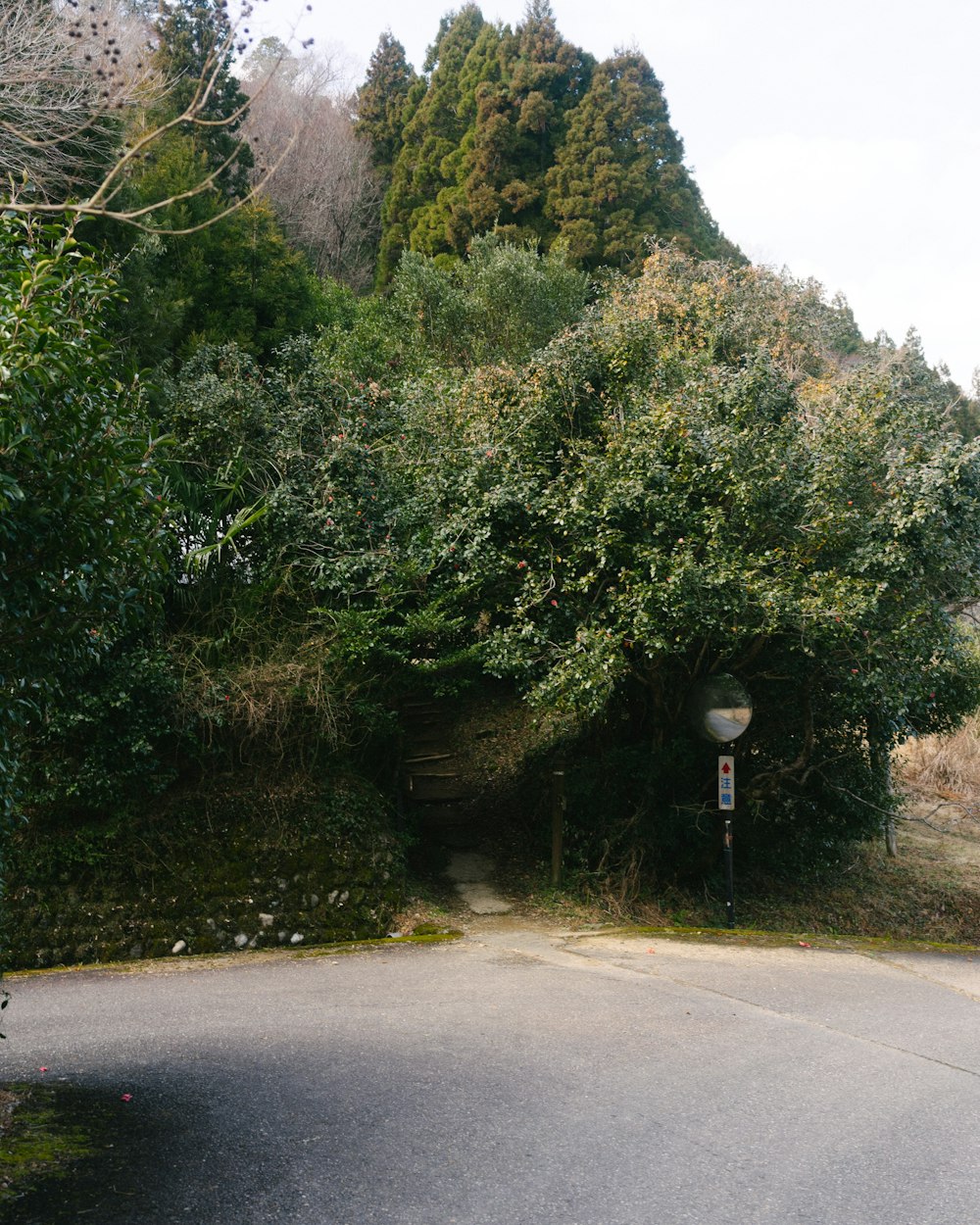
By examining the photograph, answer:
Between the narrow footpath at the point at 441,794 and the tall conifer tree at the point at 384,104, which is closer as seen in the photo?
the narrow footpath at the point at 441,794

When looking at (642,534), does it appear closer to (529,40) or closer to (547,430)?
(547,430)

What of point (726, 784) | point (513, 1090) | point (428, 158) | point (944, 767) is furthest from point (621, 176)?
point (513, 1090)

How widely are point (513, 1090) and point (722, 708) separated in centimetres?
605

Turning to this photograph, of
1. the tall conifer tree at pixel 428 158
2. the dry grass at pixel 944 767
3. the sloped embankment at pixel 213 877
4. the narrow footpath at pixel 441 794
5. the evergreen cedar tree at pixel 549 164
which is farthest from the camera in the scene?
Result: the tall conifer tree at pixel 428 158

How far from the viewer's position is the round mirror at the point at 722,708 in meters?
10.8

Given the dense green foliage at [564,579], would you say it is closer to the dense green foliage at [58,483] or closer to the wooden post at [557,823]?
the wooden post at [557,823]

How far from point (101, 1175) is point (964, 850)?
52.7ft

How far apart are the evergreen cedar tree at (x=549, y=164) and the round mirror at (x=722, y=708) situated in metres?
15.2

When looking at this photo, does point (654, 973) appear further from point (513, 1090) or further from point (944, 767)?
point (944, 767)

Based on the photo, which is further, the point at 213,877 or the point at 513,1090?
the point at 213,877

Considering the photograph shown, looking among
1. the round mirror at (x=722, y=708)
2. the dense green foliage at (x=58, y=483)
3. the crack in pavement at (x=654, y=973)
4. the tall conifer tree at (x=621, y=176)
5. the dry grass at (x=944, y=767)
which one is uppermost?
the tall conifer tree at (x=621, y=176)

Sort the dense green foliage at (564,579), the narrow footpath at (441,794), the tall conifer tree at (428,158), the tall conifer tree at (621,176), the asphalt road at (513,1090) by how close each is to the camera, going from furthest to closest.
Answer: the tall conifer tree at (428,158), the tall conifer tree at (621,176), the narrow footpath at (441,794), the dense green foliage at (564,579), the asphalt road at (513,1090)

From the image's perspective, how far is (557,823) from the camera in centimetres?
1246

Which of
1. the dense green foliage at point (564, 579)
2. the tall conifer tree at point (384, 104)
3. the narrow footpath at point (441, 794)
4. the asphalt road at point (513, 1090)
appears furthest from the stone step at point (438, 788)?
the tall conifer tree at point (384, 104)
